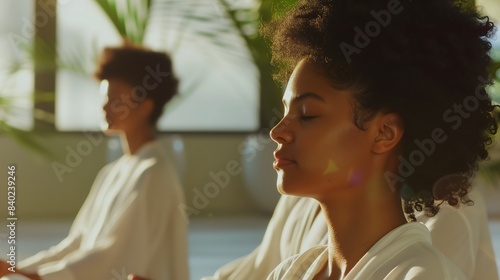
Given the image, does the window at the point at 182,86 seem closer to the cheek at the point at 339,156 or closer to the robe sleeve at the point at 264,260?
the robe sleeve at the point at 264,260

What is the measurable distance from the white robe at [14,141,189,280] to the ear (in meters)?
2.03

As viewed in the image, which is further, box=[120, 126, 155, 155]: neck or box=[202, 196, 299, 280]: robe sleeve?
box=[120, 126, 155, 155]: neck

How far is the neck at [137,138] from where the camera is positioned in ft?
12.9

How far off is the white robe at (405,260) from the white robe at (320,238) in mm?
725

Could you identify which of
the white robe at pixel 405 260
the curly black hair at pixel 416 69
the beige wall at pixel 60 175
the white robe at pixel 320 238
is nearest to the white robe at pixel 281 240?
the white robe at pixel 320 238

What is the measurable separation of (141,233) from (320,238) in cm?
145

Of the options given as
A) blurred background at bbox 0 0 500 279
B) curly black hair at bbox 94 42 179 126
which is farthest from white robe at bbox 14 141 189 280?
blurred background at bbox 0 0 500 279

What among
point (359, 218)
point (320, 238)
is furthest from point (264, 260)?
point (359, 218)

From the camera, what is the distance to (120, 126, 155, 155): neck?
12.9 ft

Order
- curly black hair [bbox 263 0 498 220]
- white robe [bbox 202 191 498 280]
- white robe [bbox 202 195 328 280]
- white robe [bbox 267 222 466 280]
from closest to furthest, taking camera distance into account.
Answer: white robe [bbox 267 222 466 280] → curly black hair [bbox 263 0 498 220] → white robe [bbox 202 191 498 280] → white robe [bbox 202 195 328 280]

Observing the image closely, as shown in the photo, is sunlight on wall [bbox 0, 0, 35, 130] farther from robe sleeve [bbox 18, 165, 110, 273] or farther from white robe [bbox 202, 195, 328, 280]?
white robe [bbox 202, 195, 328, 280]

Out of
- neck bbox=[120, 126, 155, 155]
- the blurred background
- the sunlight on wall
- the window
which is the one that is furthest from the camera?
the window

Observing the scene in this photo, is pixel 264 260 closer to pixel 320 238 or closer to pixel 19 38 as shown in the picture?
pixel 320 238

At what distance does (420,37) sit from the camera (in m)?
1.62
